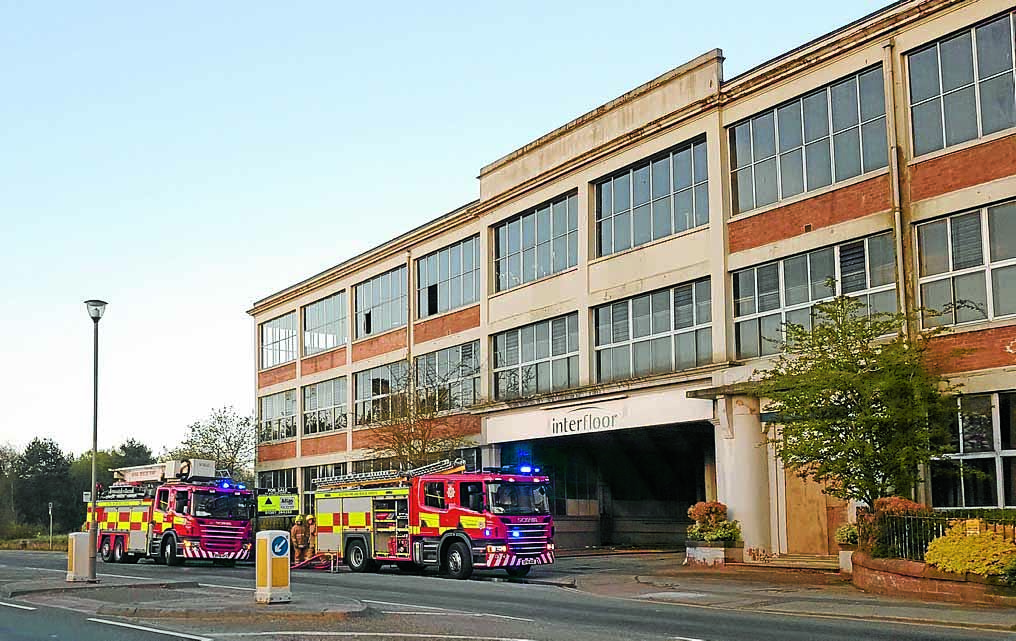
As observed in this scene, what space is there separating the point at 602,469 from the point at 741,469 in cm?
1398

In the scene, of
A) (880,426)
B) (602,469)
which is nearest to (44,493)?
(602,469)

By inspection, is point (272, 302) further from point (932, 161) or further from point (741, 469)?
point (932, 161)

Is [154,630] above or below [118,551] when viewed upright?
above

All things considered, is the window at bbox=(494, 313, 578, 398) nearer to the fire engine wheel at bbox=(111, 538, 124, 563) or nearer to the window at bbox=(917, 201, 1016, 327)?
the window at bbox=(917, 201, 1016, 327)

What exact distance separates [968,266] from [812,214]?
15.3 feet

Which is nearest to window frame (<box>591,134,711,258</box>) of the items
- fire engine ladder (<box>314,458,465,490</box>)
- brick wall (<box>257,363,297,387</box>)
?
fire engine ladder (<box>314,458,465,490</box>)

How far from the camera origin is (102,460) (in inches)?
4744

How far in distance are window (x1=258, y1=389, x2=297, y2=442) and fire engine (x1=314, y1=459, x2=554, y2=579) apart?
26.3 m

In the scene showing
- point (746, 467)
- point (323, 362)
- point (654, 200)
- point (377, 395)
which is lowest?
point (746, 467)

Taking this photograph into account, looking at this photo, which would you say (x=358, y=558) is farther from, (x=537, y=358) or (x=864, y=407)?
(x=864, y=407)

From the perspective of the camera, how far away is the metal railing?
68.2ft

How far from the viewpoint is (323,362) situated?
55.8 meters

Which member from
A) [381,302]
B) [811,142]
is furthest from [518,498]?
[381,302]

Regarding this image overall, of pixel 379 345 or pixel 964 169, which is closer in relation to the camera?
pixel 964 169
